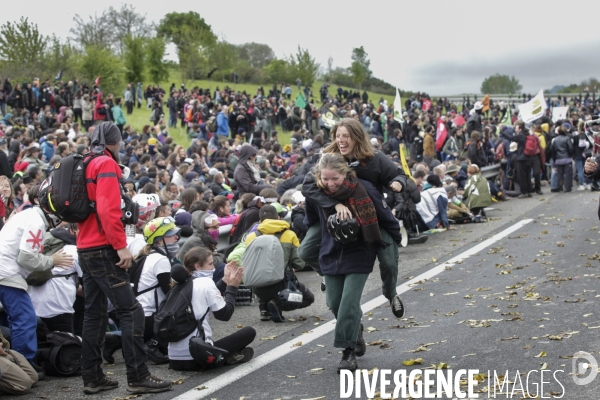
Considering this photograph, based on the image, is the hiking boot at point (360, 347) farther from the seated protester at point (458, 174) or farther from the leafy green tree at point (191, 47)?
the leafy green tree at point (191, 47)

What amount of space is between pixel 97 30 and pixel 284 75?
79.2 ft

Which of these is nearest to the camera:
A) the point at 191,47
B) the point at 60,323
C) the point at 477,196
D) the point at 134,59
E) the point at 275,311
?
the point at 60,323

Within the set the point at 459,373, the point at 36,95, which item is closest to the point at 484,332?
the point at 459,373

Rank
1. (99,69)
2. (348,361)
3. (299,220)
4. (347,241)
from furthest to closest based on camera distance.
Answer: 1. (99,69)
2. (299,220)
3. (348,361)
4. (347,241)

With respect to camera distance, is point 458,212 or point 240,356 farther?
point 458,212

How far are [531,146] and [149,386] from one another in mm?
17807

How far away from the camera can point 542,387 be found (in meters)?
5.60

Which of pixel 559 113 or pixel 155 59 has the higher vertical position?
pixel 155 59

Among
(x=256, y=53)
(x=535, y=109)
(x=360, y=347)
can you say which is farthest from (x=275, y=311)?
(x=256, y=53)

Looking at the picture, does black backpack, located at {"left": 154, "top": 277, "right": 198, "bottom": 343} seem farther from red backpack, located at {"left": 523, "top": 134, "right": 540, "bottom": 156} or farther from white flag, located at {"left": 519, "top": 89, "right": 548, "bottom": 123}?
white flag, located at {"left": 519, "top": 89, "right": 548, "bottom": 123}

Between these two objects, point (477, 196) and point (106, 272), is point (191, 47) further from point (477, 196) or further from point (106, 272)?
point (106, 272)

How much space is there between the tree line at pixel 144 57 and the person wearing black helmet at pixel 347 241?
158 ft

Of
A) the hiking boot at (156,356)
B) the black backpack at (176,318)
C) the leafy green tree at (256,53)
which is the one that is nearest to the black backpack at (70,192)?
the black backpack at (176,318)

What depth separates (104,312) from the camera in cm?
652
